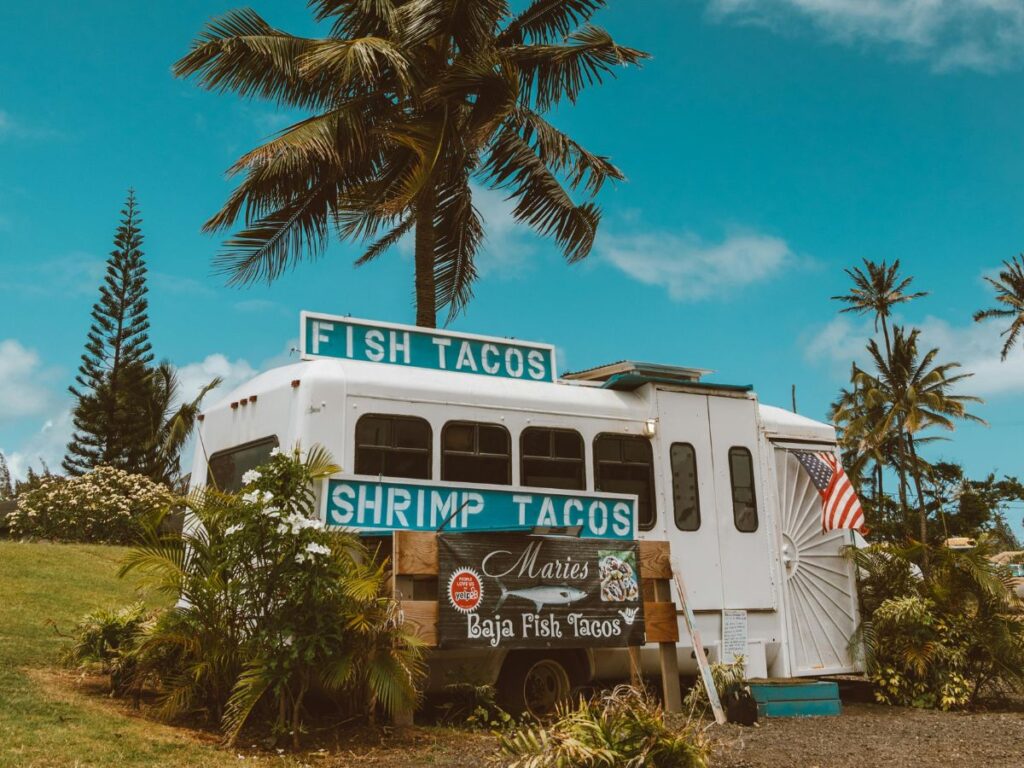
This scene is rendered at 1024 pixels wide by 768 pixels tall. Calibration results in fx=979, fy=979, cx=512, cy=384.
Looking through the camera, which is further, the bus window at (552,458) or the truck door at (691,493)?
the truck door at (691,493)

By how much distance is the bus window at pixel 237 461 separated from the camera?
29.8ft

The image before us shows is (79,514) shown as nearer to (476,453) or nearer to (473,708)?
(476,453)

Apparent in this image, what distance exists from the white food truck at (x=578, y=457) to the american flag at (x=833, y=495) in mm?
204

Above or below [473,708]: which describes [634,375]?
above

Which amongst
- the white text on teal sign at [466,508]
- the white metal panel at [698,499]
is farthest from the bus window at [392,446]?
the white metal panel at [698,499]

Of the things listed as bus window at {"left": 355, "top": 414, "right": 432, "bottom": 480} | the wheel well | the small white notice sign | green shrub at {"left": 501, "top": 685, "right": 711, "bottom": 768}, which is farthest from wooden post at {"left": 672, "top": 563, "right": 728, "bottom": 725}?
green shrub at {"left": 501, "top": 685, "right": 711, "bottom": 768}

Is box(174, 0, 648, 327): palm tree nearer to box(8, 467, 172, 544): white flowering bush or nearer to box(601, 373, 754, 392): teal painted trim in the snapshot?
box(601, 373, 754, 392): teal painted trim

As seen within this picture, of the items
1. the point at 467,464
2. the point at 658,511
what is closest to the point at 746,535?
the point at 658,511

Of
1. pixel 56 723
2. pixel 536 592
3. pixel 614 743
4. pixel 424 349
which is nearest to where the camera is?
pixel 614 743

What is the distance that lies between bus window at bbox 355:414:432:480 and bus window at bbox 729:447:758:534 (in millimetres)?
3678

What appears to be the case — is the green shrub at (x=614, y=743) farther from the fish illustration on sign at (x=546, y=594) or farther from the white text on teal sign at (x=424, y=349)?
the white text on teal sign at (x=424, y=349)

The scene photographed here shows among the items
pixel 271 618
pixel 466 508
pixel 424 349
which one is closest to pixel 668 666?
pixel 466 508

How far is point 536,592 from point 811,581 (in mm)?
4172

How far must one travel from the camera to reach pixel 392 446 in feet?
29.4
